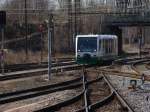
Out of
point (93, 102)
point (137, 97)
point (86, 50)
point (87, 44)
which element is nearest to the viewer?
point (93, 102)

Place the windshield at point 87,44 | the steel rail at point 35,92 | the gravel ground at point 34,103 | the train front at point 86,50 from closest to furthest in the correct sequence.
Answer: the gravel ground at point 34,103
the steel rail at point 35,92
the train front at point 86,50
the windshield at point 87,44

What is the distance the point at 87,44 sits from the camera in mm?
38938

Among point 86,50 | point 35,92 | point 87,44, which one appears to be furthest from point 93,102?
point 87,44

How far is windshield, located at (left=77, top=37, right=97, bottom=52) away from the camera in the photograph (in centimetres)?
3866

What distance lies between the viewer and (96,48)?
126ft

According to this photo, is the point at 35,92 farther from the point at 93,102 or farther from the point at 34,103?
the point at 93,102

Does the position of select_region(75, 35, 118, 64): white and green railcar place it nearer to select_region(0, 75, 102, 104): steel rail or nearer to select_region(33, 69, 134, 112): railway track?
select_region(0, 75, 102, 104): steel rail

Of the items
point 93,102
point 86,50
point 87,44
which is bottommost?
point 86,50

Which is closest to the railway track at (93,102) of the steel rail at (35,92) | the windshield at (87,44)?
the steel rail at (35,92)

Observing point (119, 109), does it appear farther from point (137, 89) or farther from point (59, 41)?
point (59, 41)

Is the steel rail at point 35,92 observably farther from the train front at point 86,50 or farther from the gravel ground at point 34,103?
the train front at point 86,50

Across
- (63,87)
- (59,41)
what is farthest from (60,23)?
(63,87)

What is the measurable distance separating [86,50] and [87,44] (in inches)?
22.1

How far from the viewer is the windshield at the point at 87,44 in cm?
3866
